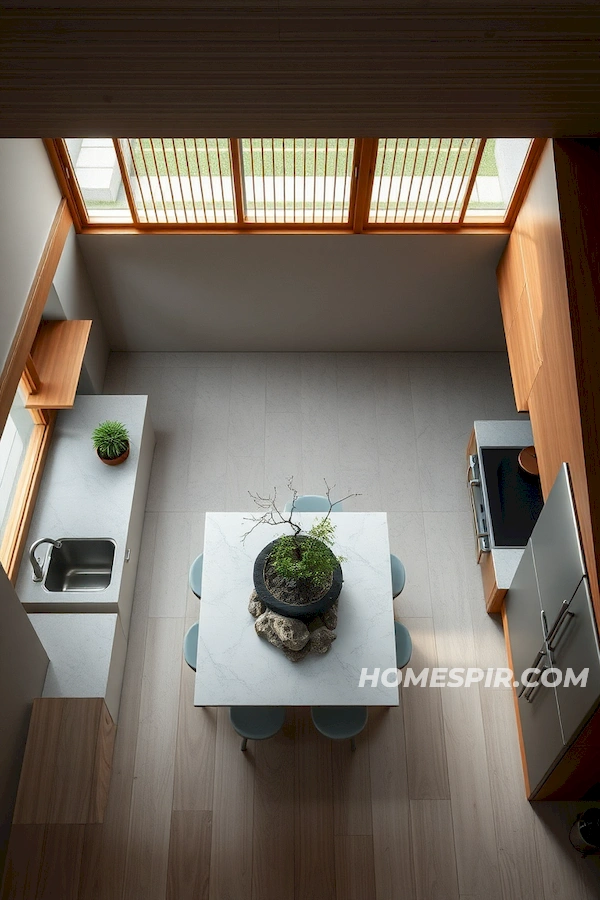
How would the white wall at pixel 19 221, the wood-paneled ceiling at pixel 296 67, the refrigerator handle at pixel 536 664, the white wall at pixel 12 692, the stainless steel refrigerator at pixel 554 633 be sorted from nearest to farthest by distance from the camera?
1. the wood-paneled ceiling at pixel 296 67
2. the stainless steel refrigerator at pixel 554 633
3. the white wall at pixel 12 692
4. the refrigerator handle at pixel 536 664
5. the white wall at pixel 19 221

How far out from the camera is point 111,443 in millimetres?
4289

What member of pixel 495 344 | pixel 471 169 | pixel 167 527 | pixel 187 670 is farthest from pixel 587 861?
pixel 471 169

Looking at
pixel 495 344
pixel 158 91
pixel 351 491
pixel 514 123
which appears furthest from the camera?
pixel 495 344

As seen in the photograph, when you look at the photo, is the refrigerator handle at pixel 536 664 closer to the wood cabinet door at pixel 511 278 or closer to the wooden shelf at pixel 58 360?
the wood cabinet door at pixel 511 278

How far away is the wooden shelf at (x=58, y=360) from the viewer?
13.7 ft

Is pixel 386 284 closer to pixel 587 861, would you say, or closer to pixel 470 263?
pixel 470 263

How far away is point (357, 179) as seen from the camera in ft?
13.4

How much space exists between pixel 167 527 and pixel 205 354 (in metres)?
1.41

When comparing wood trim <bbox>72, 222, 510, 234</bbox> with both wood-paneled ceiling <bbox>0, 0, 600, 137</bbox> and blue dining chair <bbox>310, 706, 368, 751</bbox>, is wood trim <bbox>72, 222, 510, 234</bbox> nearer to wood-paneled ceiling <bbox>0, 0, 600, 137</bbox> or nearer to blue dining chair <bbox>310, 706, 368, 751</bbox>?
wood-paneled ceiling <bbox>0, 0, 600, 137</bbox>

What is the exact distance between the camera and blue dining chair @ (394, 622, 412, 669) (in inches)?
143

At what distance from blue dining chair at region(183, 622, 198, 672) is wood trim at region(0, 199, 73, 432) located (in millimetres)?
1424

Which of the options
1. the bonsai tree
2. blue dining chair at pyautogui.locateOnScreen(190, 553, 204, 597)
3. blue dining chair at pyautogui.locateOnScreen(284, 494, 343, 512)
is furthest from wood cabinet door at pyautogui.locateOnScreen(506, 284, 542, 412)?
blue dining chair at pyautogui.locateOnScreen(190, 553, 204, 597)

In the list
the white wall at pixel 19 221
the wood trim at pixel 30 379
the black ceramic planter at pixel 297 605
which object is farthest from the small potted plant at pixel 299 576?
the wood trim at pixel 30 379

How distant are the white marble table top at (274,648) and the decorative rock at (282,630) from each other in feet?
0.25
